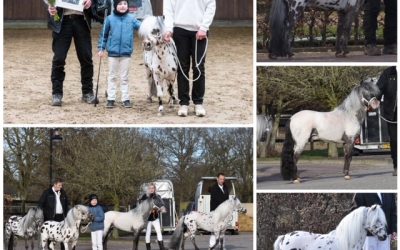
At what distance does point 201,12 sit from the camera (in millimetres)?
11102

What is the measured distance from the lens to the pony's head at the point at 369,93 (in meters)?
11.4

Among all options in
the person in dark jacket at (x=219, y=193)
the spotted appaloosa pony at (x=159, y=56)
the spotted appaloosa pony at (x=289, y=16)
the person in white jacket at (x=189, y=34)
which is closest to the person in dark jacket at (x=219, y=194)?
the person in dark jacket at (x=219, y=193)

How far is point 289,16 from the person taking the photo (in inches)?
453

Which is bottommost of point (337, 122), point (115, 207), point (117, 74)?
point (115, 207)

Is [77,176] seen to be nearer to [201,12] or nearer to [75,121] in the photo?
[75,121]

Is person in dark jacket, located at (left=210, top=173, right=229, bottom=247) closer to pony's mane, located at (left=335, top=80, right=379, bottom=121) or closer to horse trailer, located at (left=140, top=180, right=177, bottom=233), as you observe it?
horse trailer, located at (left=140, top=180, right=177, bottom=233)

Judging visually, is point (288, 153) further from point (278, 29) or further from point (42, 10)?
point (42, 10)

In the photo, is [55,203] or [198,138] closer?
[55,203]

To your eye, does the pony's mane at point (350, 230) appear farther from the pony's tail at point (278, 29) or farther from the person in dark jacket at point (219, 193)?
the pony's tail at point (278, 29)

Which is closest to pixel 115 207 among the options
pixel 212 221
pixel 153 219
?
pixel 153 219

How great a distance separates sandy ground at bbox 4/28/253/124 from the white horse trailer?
544 mm

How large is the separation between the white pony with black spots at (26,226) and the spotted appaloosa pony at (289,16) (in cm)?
247

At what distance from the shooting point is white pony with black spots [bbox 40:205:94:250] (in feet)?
36.8

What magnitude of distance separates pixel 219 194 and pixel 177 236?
515mm
